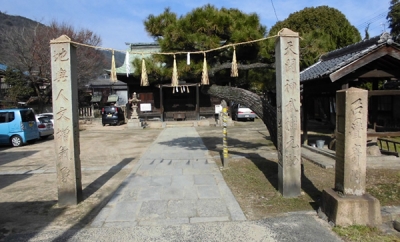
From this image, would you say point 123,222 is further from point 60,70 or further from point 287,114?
point 287,114

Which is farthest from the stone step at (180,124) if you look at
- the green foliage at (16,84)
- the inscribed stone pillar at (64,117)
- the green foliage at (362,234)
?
the green foliage at (362,234)

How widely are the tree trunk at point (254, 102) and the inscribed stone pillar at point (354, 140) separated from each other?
2540 millimetres

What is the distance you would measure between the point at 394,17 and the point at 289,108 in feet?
72.2

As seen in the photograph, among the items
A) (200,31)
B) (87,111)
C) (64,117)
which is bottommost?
(64,117)

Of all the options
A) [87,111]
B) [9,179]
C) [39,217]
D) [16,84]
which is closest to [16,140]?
[9,179]

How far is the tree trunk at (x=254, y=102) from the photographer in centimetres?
681

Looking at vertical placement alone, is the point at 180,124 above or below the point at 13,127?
below

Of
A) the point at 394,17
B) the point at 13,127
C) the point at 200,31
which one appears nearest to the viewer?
the point at 200,31

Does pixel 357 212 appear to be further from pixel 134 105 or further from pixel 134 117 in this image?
pixel 134 105

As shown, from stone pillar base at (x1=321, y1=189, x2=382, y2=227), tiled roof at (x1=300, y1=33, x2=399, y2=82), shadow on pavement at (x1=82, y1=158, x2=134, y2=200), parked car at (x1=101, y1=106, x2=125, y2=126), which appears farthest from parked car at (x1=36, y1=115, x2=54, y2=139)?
stone pillar base at (x1=321, y1=189, x2=382, y2=227)

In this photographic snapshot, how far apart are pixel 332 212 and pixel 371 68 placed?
621cm

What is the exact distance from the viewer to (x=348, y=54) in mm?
10203

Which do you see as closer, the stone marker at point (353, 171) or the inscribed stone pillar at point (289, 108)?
the stone marker at point (353, 171)

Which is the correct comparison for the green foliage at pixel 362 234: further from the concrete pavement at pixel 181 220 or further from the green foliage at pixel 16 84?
the green foliage at pixel 16 84
